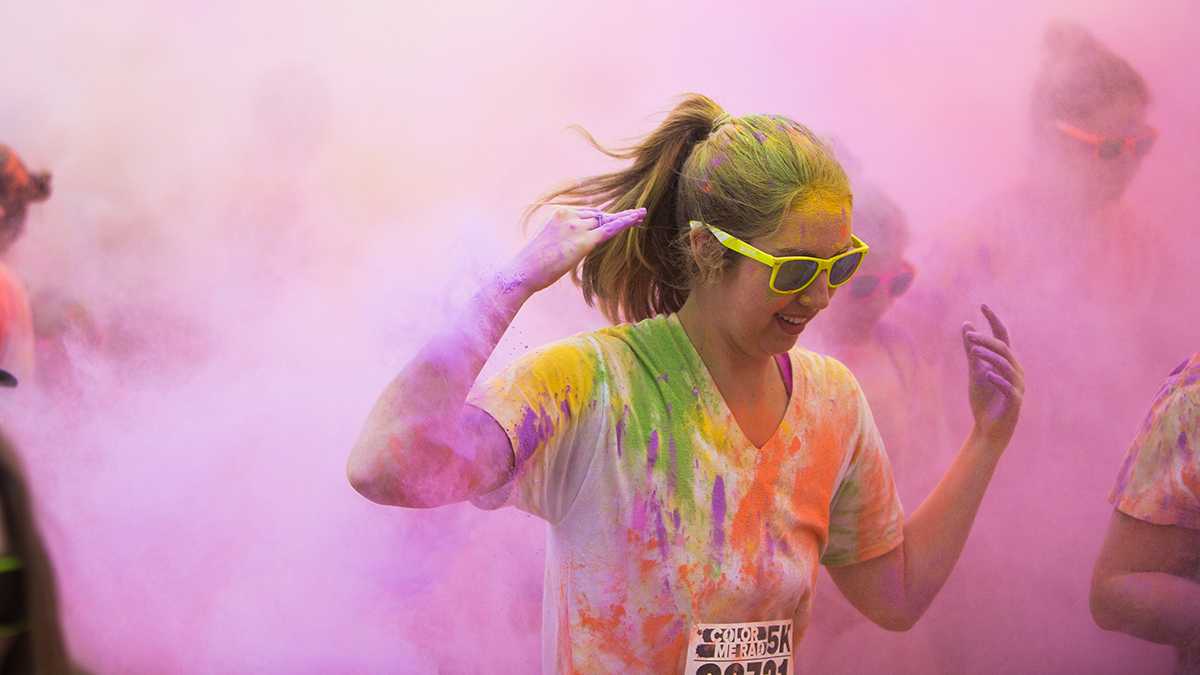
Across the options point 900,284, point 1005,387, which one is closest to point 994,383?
point 1005,387

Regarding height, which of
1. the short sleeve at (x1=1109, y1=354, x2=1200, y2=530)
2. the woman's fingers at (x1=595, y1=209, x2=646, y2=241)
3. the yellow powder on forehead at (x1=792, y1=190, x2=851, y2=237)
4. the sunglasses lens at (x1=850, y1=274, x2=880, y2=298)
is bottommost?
the short sleeve at (x1=1109, y1=354, x2=1200, y2=530)

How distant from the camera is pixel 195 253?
2.28m

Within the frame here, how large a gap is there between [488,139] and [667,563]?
793 millimetres

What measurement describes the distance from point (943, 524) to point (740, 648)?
585 mm

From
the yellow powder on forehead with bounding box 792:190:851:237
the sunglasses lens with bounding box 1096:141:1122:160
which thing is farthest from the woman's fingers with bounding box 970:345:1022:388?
the yellow powder on forehead with bounding box 792:190:851:237

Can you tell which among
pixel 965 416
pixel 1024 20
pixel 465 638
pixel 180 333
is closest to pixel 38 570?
pixel 180 333

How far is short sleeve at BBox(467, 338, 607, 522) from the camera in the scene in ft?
6.73

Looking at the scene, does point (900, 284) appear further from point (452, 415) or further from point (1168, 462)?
point (452, 415)

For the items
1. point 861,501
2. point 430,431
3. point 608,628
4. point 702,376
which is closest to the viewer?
point 430,431

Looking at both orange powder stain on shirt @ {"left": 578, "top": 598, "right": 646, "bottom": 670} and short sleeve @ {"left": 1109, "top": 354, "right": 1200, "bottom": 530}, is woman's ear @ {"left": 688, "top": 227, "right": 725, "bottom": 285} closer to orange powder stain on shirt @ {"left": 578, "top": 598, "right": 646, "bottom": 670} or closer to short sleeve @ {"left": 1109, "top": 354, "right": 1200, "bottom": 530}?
orange powder stain on shirt @ {"left": 578, "top": 598, "right": 646, "bottom": 670}

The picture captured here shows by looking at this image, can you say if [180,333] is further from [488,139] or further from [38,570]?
[38,570]

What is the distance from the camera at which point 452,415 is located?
1.95 m

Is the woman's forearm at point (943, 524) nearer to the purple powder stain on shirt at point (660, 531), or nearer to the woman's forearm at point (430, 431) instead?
the purple powder stain on shirt at point (660, 531)

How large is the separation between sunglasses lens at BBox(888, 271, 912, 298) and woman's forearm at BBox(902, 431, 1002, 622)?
1.10ft
